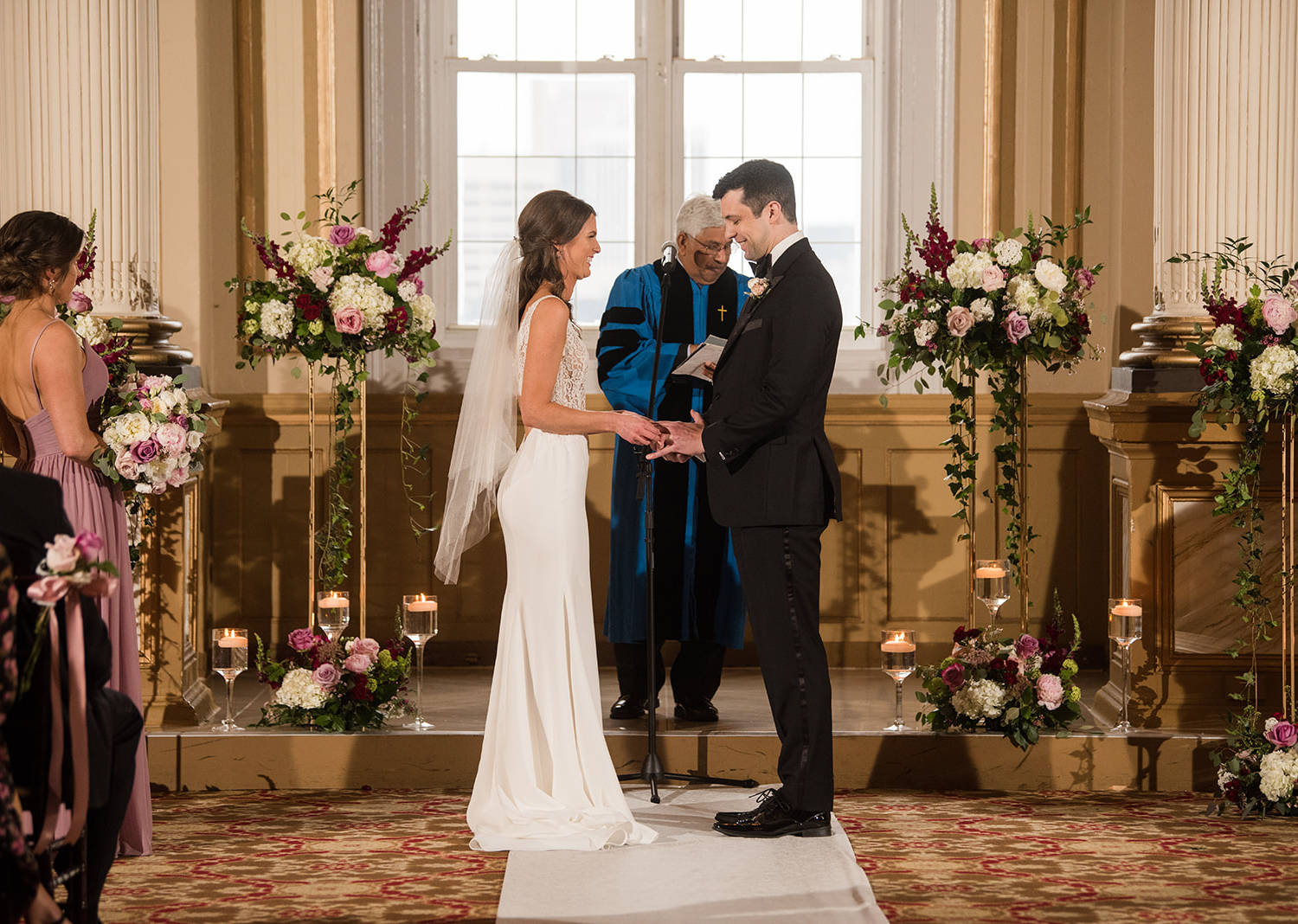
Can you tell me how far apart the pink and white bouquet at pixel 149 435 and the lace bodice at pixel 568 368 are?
38.6 inches

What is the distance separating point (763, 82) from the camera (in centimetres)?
686

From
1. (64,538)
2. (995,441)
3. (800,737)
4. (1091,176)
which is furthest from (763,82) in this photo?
(64,538)

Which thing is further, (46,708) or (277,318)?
(277,318)

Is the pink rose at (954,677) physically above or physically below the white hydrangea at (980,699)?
above

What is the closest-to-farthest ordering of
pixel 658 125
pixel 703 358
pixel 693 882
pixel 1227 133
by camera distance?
1. pixel 693 882
2. pixel 703 358
3. pixel 1227 133
4. pixel 658 125

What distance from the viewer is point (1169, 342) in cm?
520

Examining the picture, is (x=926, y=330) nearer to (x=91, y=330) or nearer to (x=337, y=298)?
(x=337, y=298)

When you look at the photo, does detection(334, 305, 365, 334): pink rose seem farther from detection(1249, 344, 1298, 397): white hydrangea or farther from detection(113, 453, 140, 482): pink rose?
detection(1249, 344, 1298, 397): white hydrangea

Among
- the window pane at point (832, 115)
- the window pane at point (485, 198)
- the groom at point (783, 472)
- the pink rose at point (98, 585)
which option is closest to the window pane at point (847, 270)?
the window pane at point (832, 115)

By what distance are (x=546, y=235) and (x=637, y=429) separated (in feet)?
2.09

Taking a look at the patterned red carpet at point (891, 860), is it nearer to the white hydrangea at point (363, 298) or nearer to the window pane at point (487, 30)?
the white hydrangea at point (363, 298)

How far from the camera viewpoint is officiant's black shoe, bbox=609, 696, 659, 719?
521 centimetres

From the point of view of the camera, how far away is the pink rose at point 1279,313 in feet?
14.3

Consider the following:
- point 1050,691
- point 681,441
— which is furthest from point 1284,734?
point 681,441
